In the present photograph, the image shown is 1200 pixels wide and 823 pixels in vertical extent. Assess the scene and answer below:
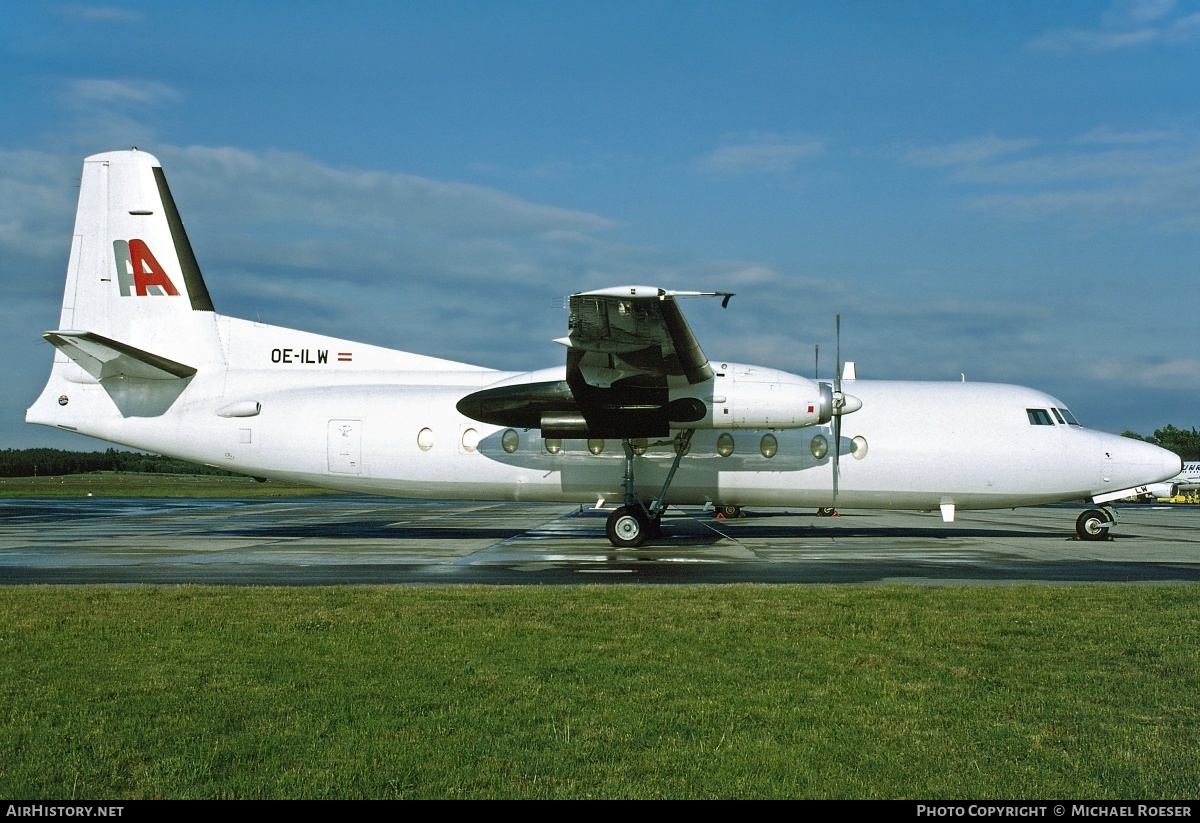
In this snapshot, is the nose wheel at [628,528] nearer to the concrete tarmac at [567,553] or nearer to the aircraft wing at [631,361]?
the concrete tarmac at [567,553]

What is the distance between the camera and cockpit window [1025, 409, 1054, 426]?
63.6 ft

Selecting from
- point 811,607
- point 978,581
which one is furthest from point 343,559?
point 978,581

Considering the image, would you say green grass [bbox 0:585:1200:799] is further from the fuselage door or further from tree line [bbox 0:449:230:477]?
tree line [bbox 0:449:230:477]

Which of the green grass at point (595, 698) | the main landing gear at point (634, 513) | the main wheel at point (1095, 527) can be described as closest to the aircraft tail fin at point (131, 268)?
the main landing gear at point (634, 513)

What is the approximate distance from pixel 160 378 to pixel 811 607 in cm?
1491

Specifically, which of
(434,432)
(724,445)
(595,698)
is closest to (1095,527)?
(724,445)

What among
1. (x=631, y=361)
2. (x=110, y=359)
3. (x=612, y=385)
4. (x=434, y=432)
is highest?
(x=110, y=359)

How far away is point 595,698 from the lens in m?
6.22

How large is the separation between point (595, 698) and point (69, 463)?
113 meters

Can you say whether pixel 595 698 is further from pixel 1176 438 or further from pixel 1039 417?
pixel 1176 438

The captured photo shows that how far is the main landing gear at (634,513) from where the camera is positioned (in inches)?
709

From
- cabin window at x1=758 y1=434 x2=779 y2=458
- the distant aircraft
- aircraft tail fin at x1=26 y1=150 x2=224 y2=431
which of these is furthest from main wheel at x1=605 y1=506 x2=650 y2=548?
the distant aircraft
